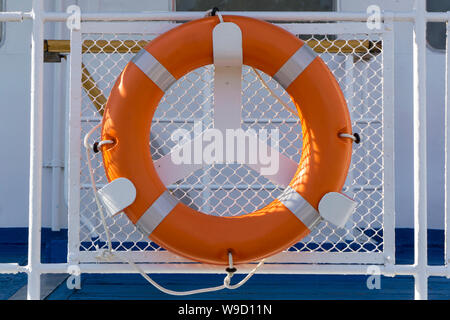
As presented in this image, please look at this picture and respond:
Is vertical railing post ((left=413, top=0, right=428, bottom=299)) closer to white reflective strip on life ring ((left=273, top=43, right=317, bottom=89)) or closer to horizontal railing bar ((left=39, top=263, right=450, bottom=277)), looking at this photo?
horizontal railing bar ((left=39, top=263, right=450, bottom=277))

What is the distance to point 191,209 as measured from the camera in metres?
1.21

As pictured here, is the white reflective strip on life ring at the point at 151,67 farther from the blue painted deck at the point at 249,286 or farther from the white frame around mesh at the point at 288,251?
the blue painted deck at the point at 249,286

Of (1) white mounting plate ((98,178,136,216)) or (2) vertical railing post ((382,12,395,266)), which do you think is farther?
(2) vertical railing post ((382,12,395,266))

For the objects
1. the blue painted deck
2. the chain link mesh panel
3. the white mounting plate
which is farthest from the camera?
the blue painted deck

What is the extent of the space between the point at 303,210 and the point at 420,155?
39 cm

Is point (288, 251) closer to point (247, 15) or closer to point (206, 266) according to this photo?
point (206, 266)

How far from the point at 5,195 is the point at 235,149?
6.63 ft

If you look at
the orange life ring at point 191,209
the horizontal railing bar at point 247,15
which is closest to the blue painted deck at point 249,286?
the orange life ring at point 191,209

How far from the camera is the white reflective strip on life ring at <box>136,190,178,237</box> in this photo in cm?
118

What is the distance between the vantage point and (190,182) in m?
2.53

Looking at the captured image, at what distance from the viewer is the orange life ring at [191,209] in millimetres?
1181

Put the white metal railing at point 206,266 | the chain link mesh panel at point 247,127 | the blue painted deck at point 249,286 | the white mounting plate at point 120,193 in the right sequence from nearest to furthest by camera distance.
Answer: the white mounting plate at point 120,193
the white metal railing at point 206,266
the chain link mesh panel at point 247,127
the blue painted deck at point 249,286

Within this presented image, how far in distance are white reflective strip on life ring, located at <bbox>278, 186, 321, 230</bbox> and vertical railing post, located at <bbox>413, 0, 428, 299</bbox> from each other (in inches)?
12.2

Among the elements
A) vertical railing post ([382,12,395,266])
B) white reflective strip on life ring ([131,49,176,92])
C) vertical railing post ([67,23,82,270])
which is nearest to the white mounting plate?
vertical railing post ([67,23,82,270])
